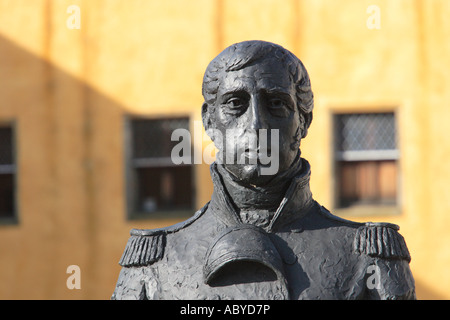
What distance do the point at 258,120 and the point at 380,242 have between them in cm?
59

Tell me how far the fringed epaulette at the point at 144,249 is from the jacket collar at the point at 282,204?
225 mm

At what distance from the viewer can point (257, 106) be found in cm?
314

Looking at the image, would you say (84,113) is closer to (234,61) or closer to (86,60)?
(86,60)

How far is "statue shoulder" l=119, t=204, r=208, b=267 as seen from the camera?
10.8 feet

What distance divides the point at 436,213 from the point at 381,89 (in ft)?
5.68

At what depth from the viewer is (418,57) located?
39.8 feet

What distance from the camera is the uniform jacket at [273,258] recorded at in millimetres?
3090

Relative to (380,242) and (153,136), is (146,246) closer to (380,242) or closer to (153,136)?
(380,242)

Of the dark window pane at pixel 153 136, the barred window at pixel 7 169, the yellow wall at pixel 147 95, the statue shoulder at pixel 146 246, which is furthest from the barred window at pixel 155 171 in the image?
the statue shoulder at pixel 146 246

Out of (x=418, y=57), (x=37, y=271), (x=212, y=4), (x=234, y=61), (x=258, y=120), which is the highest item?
(x=212, y=4)

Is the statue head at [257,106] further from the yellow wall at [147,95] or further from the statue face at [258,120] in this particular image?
the yellow wall at [147,95]

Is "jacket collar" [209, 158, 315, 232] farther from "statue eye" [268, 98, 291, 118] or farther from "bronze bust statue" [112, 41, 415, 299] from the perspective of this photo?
"statue eye" [268, 98, 291, 118]
